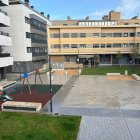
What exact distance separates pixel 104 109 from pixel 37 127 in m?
7.38

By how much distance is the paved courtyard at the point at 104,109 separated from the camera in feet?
50.4

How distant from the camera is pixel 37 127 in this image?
16.3m

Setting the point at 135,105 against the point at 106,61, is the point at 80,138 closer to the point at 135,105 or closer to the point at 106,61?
the point at 135,105

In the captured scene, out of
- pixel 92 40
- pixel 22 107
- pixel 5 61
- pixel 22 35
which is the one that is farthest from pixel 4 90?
pixel 92 40

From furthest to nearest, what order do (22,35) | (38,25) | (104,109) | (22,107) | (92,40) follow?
(92,40) → (38,25) → (22,35) → (104,109) → (22,107)

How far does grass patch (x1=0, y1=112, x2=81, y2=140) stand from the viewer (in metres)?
14.7

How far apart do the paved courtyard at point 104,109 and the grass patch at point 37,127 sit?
2.98 feet

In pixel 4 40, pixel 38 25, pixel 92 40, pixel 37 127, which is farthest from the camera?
pixel 92 40

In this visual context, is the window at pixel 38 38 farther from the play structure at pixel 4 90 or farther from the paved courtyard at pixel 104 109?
the paved courtyard at pixel 104 109

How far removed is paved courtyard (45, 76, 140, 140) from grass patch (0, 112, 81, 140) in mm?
910

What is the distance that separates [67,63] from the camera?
64.3 m

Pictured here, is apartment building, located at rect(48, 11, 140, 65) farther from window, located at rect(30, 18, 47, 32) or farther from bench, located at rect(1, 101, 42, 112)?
bench, located at rect(1, 101, 42, 112)

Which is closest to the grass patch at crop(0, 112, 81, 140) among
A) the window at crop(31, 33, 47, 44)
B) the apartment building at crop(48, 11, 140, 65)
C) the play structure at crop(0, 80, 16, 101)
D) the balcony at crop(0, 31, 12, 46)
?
the play structure at crop(0, 80, 16, 101)

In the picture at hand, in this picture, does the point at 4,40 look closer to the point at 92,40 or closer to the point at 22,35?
the point at 22,35
